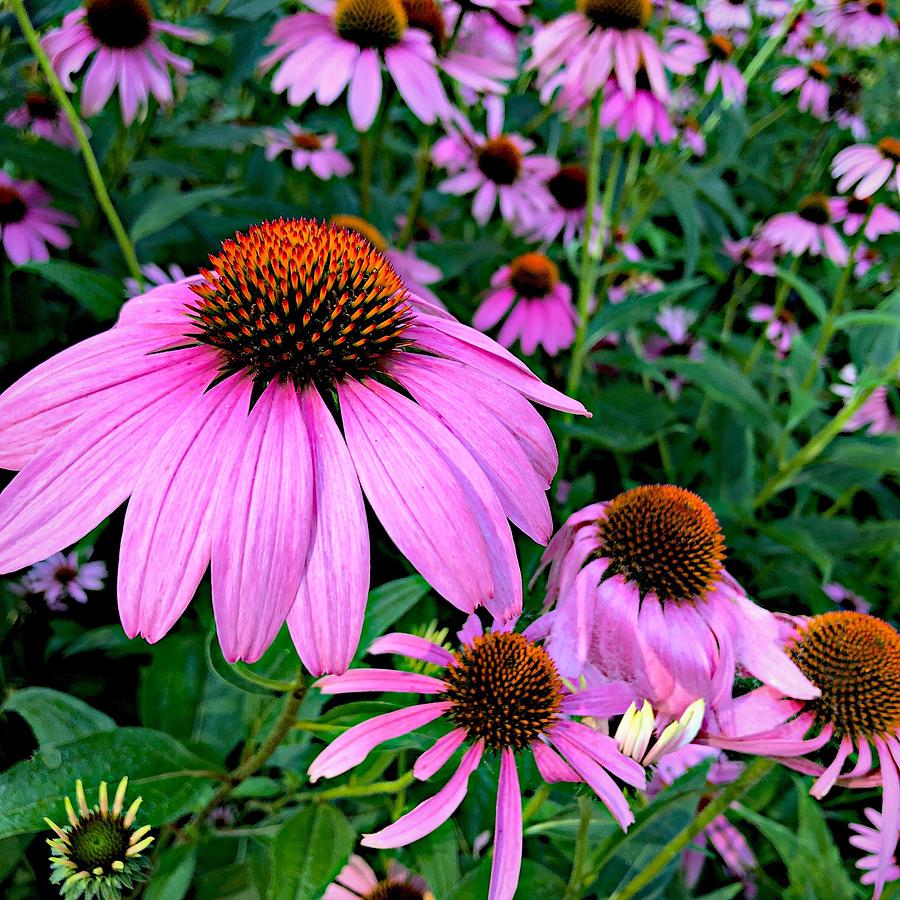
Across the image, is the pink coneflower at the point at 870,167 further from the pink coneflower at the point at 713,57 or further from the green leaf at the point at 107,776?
the green leaf at the point at 107,776

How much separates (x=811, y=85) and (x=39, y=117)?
2646 mm

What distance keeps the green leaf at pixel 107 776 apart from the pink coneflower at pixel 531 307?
3.91ft

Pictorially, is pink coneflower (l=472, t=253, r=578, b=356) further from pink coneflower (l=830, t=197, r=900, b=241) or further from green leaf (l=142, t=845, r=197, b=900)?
green leaf (l=142, t=845, r=197, b=900)

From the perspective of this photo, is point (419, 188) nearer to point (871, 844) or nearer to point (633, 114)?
point (633, 114)

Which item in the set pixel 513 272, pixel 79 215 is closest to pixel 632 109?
pixel 513 272

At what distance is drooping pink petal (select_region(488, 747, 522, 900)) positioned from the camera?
0.57 meters

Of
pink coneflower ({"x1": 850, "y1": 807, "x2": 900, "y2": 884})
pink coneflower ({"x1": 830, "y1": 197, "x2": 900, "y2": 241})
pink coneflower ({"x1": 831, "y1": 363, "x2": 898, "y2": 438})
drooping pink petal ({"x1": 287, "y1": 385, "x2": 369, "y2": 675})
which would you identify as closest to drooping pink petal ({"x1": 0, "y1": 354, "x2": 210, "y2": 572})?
drooping pink petal ({"x1": 287, "y1": 385, "x2": 369, "y2": 675})

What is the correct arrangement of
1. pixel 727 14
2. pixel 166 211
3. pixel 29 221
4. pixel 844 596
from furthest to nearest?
1. pixel 727 14
2. pixel 844 596
3. pixel 29 221
4. pixel 166 211

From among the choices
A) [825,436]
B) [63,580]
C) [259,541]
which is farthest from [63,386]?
[825,436]

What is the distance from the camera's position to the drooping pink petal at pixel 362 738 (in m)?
0.58

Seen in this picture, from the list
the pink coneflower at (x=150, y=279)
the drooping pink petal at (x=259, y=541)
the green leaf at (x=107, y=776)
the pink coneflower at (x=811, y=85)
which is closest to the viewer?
the drooping pink petal at (x=259, y=541)

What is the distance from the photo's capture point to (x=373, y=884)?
850 mm

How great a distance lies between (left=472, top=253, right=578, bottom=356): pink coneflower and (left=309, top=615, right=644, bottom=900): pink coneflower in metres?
1.06

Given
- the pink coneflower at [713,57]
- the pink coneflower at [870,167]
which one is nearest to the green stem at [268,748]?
the pink coneflower at [870,167]
